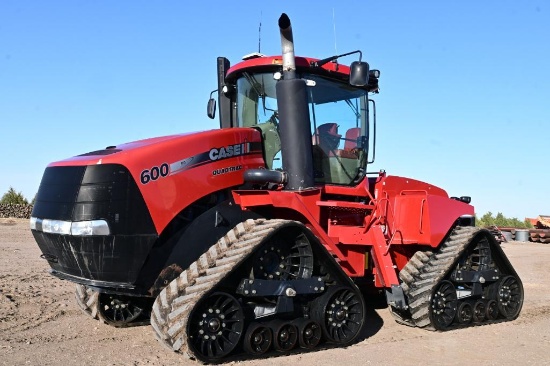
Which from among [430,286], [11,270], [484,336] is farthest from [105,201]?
[11,270]

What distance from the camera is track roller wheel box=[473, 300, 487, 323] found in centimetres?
824

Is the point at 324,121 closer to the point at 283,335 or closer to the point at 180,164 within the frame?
the point at 180,164

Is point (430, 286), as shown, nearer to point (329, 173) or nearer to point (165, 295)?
point (329, 173)

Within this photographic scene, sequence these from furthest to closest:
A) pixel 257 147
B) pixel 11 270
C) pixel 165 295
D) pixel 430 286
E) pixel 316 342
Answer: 1. pixel 11 270
2. pixel 430 286
3. pixel 257 147
4. pixel 316 342
5. pixel 165 295

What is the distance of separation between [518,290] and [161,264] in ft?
18.6

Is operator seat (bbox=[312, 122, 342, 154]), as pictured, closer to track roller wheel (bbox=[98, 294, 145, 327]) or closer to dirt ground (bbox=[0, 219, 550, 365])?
dirt ground (bbox=[0, 219, 550, 365])

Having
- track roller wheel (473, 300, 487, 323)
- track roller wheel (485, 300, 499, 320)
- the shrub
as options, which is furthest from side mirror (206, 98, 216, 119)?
the shrub

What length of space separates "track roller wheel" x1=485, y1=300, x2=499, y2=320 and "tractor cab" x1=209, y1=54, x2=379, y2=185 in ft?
Result: 8.84

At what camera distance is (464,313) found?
8.08 metres

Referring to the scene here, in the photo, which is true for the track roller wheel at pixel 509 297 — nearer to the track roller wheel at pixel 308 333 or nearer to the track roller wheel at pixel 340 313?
the track roller wheel at pixel 340 313

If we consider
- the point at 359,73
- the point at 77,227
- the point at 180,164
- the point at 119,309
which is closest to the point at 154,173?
the point at 180,164

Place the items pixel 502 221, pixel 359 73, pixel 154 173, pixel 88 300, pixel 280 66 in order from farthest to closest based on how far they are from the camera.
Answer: pixel 502 221 → pixel 88 300 → pixel 280 66 → pixel 359 73 → pixel 154 173

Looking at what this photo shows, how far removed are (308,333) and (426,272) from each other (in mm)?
2384

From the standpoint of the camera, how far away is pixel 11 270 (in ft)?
38.0
